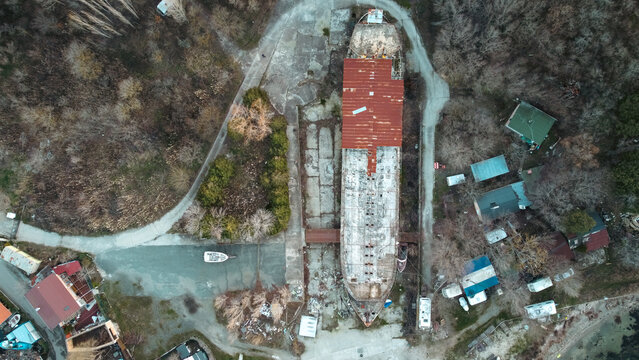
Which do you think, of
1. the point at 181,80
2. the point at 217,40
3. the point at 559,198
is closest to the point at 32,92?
the point at 181,80

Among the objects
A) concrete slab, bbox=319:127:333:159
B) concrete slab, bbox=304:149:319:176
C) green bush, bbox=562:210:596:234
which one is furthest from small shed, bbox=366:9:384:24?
green bush, bbox=562:210:596:234

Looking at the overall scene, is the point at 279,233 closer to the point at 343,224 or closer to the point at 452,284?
the point at 343,224

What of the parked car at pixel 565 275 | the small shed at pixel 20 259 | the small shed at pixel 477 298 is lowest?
the small shed at pixel 477 298

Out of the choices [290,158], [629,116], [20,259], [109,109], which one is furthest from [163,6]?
[629,116]

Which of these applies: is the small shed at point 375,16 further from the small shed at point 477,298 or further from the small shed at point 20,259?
the small shed at point 20,259

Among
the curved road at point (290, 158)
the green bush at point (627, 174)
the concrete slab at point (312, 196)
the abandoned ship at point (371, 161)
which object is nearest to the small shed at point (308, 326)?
the curved road at point (290, 158)

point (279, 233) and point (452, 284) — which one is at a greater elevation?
point (279, 233)
